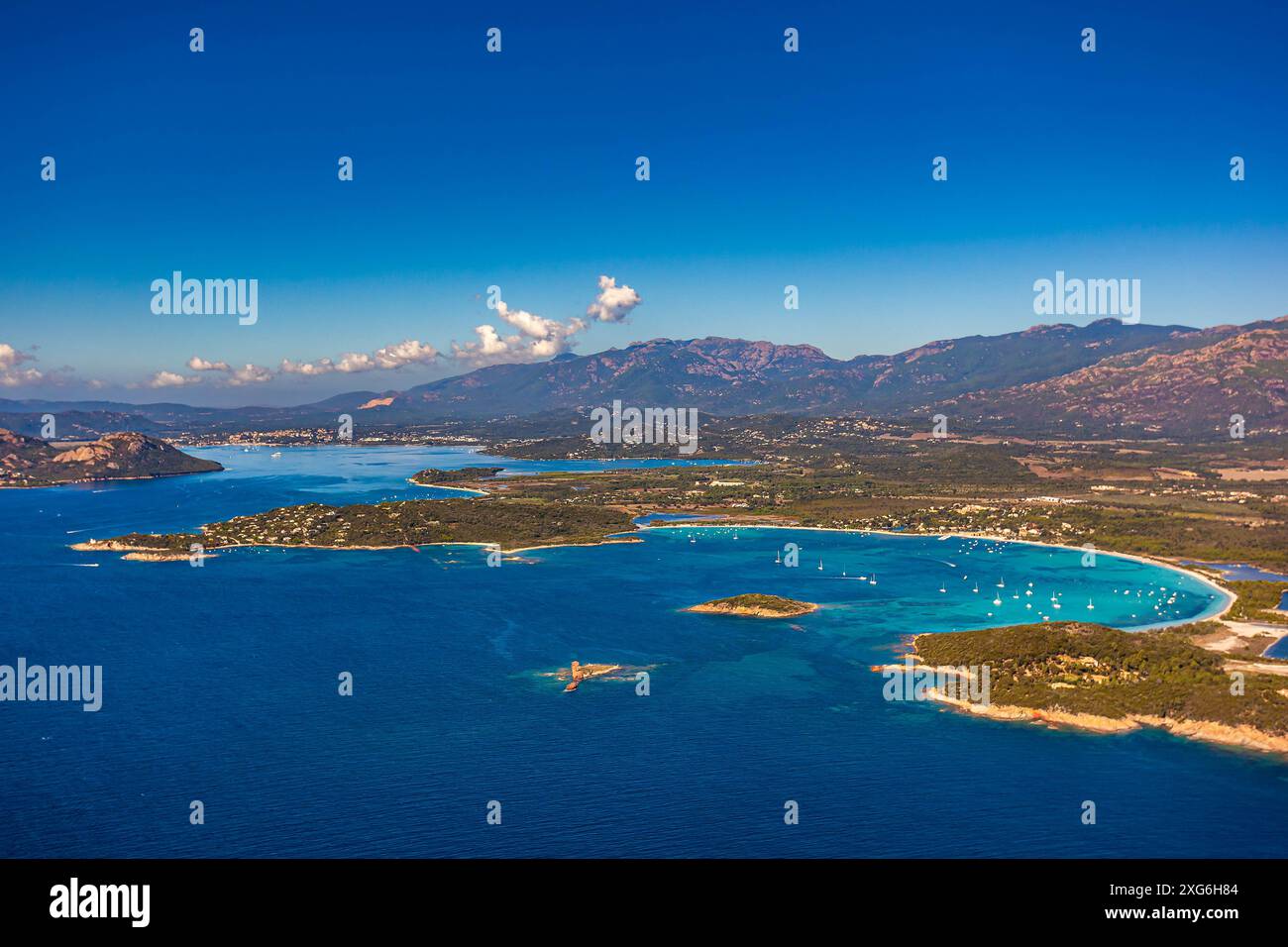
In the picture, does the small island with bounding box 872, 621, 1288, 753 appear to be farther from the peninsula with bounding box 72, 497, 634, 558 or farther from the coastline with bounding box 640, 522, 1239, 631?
the peninsula with bounding box 72, 497, 634, 558

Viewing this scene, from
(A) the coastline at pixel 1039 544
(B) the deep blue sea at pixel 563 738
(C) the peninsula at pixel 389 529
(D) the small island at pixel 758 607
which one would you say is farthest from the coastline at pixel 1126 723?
(C) the peninsula at pixel 389 529

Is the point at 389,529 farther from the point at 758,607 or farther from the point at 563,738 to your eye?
the point at 563,738

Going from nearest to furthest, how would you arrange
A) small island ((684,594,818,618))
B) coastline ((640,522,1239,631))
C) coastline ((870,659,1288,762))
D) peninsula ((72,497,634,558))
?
coastline ((870,659,1288,762))
coastline ((640,522,1239,631))
small island ((684,594,818,618))
peninsula ((72,497,634,558))

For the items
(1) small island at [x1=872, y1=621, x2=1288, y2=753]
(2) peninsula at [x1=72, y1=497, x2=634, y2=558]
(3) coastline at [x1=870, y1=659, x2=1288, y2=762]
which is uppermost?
(2) peninsula at [x1=72, y1=497, x2=634, y2=558]

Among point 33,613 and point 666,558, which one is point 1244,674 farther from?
point 33,613

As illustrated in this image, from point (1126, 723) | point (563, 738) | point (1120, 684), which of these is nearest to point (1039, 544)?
point (1120, 684)

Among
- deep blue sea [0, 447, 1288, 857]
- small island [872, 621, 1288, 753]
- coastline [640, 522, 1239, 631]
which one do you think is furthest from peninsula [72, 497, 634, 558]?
small island [872, 621, 1288, 753]

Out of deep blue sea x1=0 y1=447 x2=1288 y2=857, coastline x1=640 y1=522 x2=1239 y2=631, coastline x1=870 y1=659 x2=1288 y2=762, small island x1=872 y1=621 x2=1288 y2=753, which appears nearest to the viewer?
deep blue sea x1=0 y1=447 x2=1288 y2=857
